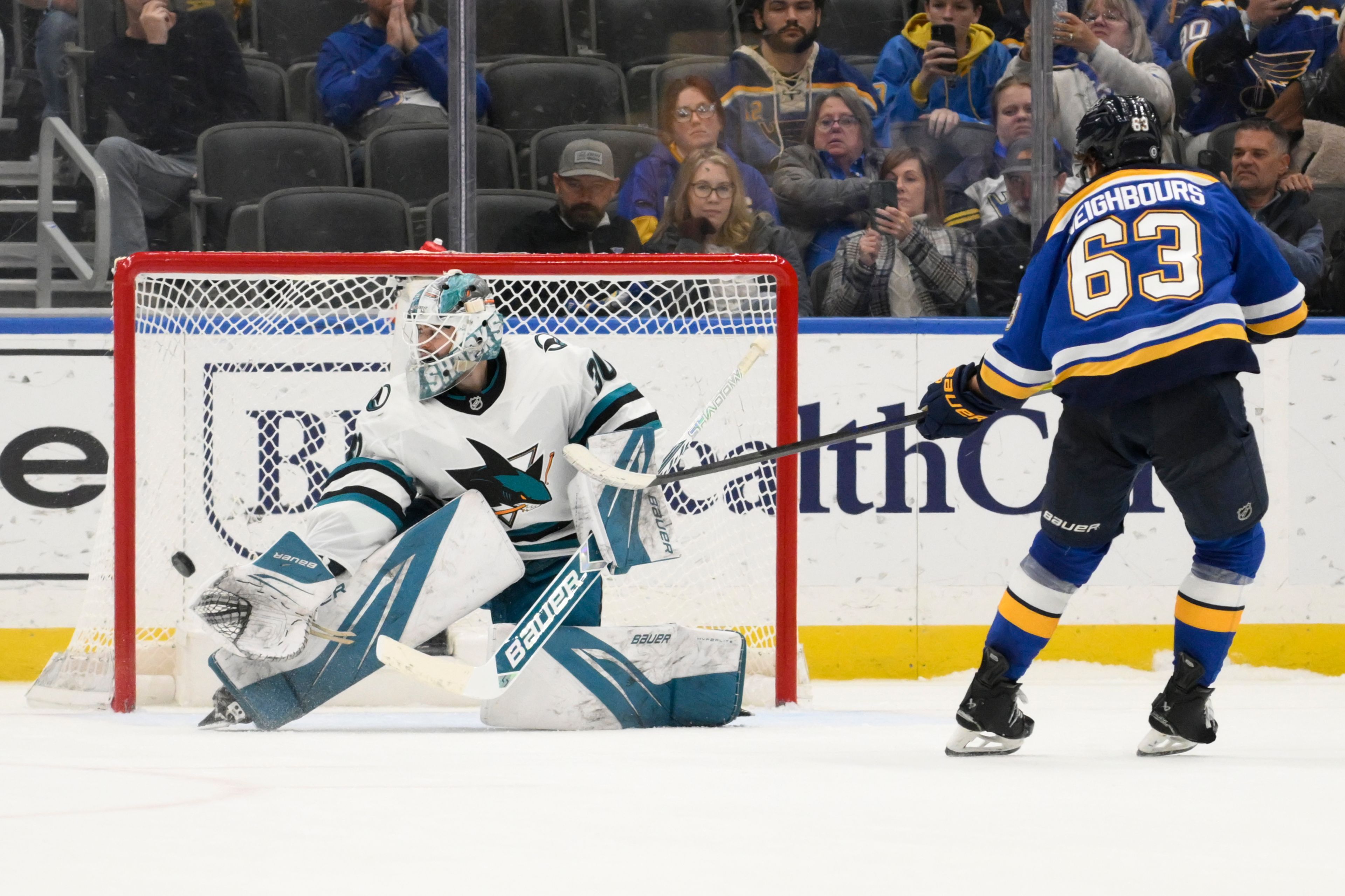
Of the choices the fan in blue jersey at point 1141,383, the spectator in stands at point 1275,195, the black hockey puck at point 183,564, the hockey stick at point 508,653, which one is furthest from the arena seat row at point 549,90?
the fan in blue jersey at point 1141,383

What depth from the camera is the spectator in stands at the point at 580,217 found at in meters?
4.08

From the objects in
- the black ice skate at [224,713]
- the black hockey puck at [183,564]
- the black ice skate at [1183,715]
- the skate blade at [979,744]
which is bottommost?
the black ice skate at [224,713]

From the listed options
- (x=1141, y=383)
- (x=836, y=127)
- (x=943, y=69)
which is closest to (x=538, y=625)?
(x=1141, y=383)

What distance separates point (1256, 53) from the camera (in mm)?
4430

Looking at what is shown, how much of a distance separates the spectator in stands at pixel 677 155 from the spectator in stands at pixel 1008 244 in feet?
1.81

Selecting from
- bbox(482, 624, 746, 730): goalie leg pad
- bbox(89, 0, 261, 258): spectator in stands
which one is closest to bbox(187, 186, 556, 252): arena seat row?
bbox(89, 0, 261, 258): spectator in stands

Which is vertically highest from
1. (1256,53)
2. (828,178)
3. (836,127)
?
(1256,53)

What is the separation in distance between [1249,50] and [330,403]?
2727mm

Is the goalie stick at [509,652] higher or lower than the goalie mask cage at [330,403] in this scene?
lower

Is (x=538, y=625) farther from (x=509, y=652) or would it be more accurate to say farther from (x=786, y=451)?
(x=786, y=451)

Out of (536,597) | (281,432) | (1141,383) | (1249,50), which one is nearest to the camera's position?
(1141,383)

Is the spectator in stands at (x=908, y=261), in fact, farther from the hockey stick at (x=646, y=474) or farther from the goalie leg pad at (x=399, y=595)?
the goalie leg pad at (x=399, y=595)

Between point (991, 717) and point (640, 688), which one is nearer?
point (991, 717)

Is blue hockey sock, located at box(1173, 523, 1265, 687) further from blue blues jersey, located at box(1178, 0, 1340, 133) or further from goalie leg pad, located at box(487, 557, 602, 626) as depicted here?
blue blues jersey, located at box(1178, 0, 1340, 133)
